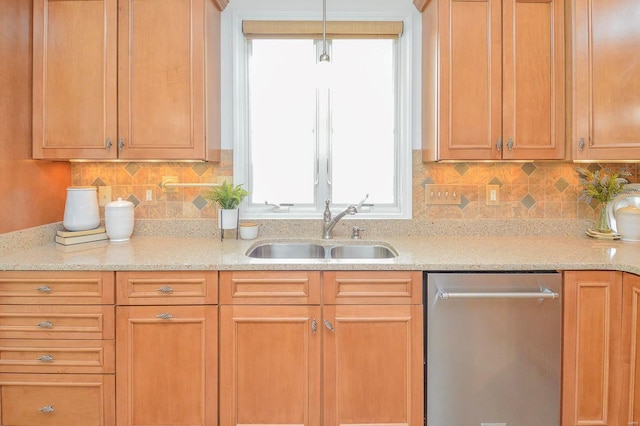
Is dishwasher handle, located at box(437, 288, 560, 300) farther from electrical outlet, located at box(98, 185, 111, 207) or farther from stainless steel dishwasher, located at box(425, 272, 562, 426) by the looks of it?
electrical outlet, located at box(98, 185, 111, 207)

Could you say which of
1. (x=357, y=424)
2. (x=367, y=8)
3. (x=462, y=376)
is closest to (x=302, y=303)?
(x=357, y=424)

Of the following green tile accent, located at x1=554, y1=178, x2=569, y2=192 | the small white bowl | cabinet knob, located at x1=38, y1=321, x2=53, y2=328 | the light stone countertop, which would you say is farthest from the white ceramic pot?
cabinet knob, located at x1=38, y1=321, x2=53, y2=328

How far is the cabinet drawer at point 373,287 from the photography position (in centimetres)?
164

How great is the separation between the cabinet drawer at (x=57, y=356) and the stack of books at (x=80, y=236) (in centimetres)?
57

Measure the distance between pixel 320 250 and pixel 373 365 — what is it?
777 millimetres

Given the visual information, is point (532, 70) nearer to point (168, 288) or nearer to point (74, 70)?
point (168, 288)

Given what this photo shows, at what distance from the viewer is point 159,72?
197 cm

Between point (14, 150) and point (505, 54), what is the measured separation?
265 cm

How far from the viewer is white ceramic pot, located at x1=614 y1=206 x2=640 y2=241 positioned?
205 cm

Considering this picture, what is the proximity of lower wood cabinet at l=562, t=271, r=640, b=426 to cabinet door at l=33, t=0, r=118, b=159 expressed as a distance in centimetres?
244

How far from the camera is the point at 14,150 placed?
1.89 m

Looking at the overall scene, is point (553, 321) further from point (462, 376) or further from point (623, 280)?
point (462, 376)

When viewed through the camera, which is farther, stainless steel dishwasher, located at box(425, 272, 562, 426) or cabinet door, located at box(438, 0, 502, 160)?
cabinet door, located at box(438, 0, 502, 160)

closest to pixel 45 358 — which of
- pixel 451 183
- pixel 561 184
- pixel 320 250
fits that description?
pixel 320 250
